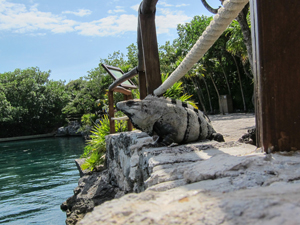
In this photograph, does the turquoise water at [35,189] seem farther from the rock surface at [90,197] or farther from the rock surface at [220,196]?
the rock surface at [220,196]

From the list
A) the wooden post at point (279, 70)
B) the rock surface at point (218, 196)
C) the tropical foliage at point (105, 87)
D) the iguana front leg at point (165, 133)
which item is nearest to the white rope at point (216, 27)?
the wooden post at point (279, 70)

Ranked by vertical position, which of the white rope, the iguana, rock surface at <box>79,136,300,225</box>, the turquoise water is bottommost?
the turquoise water

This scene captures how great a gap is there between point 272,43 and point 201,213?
121 centimetres

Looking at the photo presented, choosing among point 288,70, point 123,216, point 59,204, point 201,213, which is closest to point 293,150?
point 288,70

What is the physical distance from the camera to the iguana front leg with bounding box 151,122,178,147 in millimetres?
3061

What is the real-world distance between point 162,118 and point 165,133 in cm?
19

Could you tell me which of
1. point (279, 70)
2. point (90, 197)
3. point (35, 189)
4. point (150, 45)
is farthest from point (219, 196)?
point (35, 189)

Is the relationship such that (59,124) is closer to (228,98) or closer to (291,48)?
(228,98)

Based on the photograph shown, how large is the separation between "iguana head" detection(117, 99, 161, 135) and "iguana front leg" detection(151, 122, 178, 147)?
86 mm

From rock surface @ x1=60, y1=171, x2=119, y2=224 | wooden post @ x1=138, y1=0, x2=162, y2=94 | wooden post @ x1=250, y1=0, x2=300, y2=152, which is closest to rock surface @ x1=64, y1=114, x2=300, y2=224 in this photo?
wooden post @ x1=250, y1=0, x2=300, y2=152

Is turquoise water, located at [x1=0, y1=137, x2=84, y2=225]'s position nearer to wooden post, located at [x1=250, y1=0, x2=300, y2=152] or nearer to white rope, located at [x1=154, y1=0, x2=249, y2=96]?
white rope, located at [x1=154, y1=0, x2=249, y2=96]

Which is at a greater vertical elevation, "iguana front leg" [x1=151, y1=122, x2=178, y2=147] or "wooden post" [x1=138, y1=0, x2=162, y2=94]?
"wooden post" [x1=138, y1=0, x2=162, y2=94]

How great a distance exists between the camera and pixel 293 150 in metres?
1.67

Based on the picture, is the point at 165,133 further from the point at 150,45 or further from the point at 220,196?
the point at 220,196
